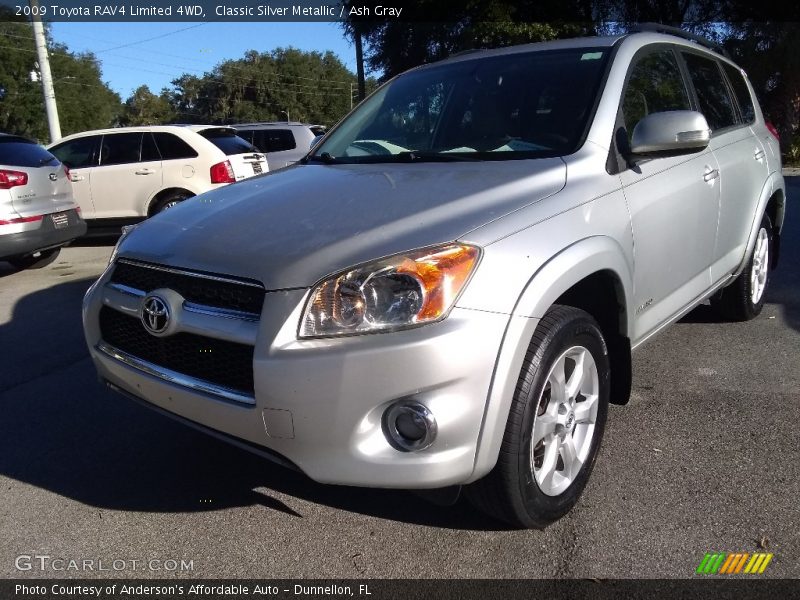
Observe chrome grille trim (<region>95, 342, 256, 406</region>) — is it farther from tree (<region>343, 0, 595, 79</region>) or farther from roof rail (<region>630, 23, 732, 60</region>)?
tree (<region>343, 0, 595, 79</region>)

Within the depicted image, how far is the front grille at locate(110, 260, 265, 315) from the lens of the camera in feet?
7.57

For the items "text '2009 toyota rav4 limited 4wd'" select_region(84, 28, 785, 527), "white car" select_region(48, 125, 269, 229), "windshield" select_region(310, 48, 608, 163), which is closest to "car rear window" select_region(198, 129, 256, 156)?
"white car" select_region(48, 125, 269, 229)

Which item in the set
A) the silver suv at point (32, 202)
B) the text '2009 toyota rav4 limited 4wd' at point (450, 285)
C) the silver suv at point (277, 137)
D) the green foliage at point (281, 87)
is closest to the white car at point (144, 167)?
the silver suv at point (32, 202)

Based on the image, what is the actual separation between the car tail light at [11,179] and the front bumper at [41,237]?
414 mm

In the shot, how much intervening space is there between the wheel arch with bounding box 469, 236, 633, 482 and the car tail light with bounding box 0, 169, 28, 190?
20.3ft

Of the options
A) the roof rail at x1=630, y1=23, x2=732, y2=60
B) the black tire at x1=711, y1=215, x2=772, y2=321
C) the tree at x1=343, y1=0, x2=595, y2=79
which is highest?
the tree at x1=343, y1=0, x2=595, y2=79

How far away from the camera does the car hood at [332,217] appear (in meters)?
2.28

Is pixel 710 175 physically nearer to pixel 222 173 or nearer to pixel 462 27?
pixel 222 173

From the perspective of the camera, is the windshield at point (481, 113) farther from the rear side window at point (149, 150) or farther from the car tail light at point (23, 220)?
the rear side window at point (149, 150)

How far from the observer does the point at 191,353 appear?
247 centimetres

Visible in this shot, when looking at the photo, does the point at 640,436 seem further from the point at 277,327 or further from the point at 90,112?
the point at 90,112

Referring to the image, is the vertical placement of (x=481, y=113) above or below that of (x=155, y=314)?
above

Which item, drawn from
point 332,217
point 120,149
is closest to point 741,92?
point 332,217

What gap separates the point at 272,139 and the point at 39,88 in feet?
141
